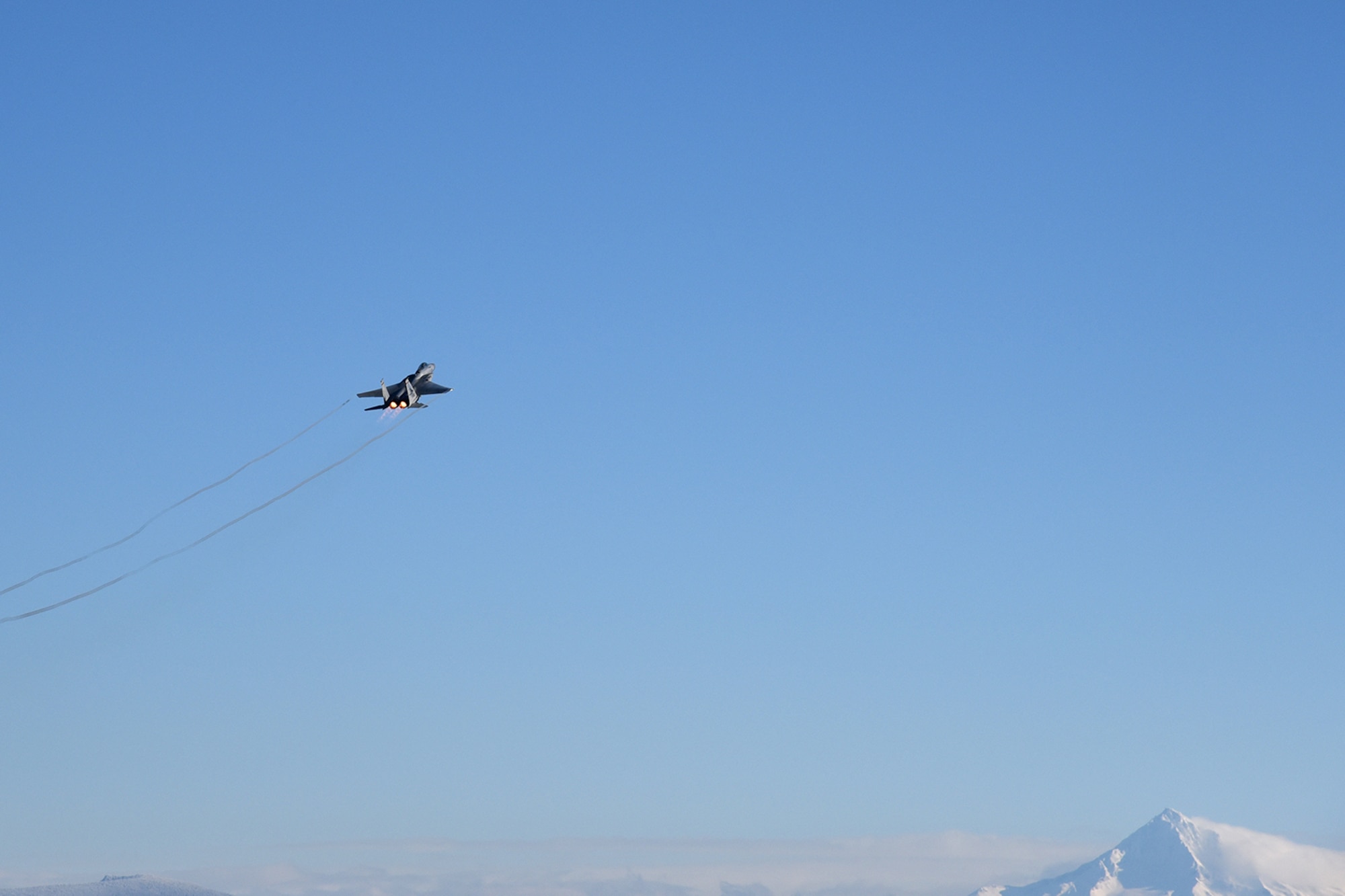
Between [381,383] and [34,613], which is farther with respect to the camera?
[381,383]

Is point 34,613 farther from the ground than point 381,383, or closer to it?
closer to it

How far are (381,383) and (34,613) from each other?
3929 cm

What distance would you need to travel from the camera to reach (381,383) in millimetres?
143000

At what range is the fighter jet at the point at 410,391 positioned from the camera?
470 feet

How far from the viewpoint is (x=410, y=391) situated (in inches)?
5674

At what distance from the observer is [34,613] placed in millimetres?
112125

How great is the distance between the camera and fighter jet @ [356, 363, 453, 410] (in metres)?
143
